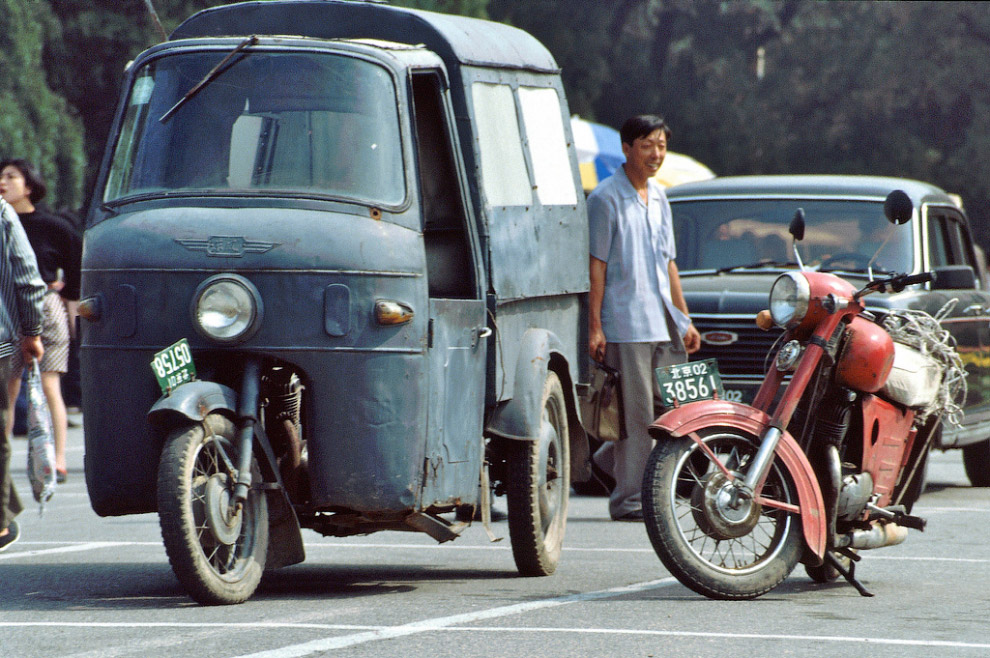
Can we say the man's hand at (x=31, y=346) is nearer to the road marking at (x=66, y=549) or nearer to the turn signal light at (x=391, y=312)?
the road marking at (x=66, y=549)

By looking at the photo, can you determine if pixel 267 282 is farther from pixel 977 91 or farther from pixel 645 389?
pixel 977 91

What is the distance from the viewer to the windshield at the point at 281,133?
7.54m

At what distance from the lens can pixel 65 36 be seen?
28703mm

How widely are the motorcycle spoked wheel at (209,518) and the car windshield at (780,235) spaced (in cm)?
598

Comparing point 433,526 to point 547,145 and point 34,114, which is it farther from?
point 34,114

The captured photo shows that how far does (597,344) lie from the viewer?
10555 mm

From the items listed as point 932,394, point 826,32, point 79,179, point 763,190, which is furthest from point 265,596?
point 826,32

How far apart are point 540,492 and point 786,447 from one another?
128 centimetres

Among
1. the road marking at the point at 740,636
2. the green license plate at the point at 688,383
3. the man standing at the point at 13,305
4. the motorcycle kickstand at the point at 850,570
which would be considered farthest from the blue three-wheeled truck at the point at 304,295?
the man standing at the point at 13,305

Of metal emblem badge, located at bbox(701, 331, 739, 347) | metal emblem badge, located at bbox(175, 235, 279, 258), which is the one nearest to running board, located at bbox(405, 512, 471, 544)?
metal emblem badge, located at bbox(175, 235, 279, 258)

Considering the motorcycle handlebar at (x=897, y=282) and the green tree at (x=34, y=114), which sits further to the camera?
the green tree at (x=34, y=114)

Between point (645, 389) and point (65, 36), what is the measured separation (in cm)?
1992

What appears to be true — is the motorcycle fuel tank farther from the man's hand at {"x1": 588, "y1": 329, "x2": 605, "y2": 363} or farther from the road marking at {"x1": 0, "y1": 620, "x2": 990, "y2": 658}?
the man's hand at {"x1": 588, "y1": 329, "x2": 605, "y2": 363}

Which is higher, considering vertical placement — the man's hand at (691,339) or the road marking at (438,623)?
the man's hand at (691,339)
